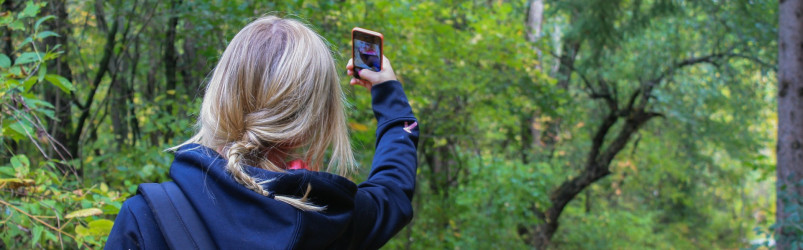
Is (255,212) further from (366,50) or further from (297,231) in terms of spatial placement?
(366,50)

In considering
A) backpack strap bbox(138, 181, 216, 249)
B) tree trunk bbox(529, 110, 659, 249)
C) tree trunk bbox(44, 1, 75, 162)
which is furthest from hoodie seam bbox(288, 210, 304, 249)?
tree trunk bbox(529, 110, 659, 249)

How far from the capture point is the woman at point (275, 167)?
3.57 feet

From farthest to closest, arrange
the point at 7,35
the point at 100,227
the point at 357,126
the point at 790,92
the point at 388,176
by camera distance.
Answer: the point at 790,92
the point at 357,126
the point at 7,35
the point at 100,227
the point at 388,176

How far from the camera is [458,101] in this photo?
8266mm

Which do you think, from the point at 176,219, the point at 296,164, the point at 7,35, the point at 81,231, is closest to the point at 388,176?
the point at 296,164

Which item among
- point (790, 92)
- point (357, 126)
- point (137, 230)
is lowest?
point (357, 126)

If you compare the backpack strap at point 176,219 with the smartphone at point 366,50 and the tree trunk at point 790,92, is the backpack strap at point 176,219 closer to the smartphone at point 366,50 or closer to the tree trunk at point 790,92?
the smartphone at point 366,50

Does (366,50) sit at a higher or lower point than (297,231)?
higher

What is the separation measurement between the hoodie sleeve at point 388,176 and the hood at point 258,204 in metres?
0.10

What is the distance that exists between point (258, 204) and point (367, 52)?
0.64m

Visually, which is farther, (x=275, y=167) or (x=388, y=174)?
(x=388, y=174)

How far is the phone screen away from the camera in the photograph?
1.59 m

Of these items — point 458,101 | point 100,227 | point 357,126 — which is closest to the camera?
point 100,227

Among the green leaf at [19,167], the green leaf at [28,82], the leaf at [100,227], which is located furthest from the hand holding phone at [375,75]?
the green leaf at [19,167]
